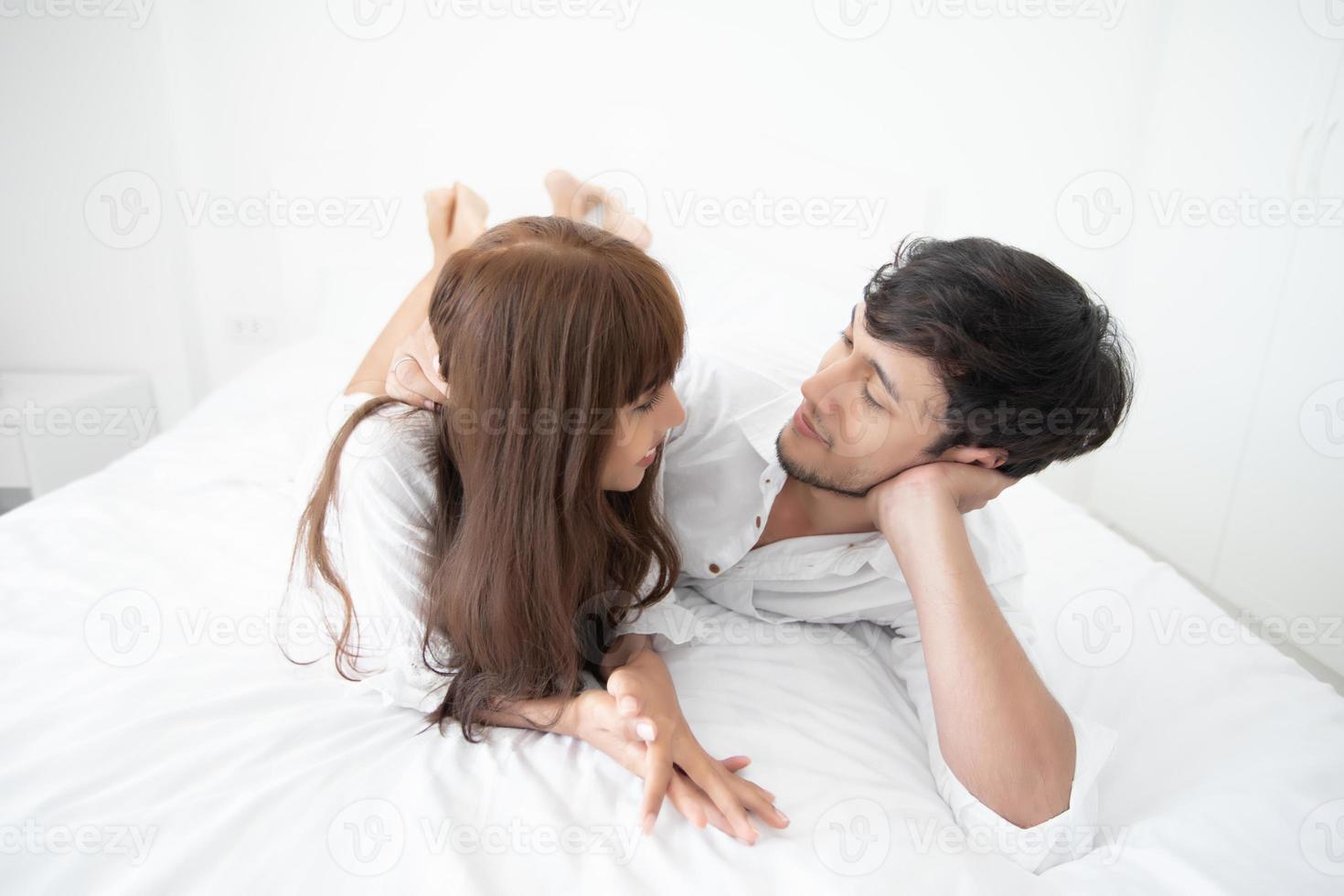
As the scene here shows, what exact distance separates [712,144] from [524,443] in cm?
171

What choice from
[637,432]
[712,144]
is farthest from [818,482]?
[712,144]

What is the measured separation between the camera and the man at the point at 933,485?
87 centimetres

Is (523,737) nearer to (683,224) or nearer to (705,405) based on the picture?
(705,405)

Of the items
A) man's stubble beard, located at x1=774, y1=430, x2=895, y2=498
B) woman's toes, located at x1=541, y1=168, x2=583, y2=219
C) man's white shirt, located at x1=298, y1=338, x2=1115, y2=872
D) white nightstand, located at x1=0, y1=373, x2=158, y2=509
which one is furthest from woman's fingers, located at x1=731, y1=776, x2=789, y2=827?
white nightstand, located at x1=0, y1=373, x2=158, y2=509

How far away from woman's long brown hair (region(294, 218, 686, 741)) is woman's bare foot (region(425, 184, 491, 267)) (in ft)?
2.82

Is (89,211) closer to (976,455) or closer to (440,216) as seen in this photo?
(440,216)

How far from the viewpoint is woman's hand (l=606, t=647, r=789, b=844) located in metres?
0.75

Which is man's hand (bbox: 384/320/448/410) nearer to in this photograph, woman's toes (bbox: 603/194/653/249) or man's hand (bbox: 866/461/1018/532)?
man's hand (bbox: 866/461/1018/532)

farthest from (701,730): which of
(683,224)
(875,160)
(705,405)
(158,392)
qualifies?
(158,392)

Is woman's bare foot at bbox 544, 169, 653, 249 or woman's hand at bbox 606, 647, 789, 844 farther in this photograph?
woman's bare foot at bbox 544, 169, 653, 249

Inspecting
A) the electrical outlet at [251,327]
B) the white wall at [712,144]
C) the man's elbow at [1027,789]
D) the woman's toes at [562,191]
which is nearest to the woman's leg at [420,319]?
the woman's toes at [562,191]

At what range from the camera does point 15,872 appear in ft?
2.22

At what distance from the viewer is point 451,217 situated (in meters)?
1.79

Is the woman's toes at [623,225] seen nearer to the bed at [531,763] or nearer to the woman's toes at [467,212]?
the woman's toes at [467,212]
